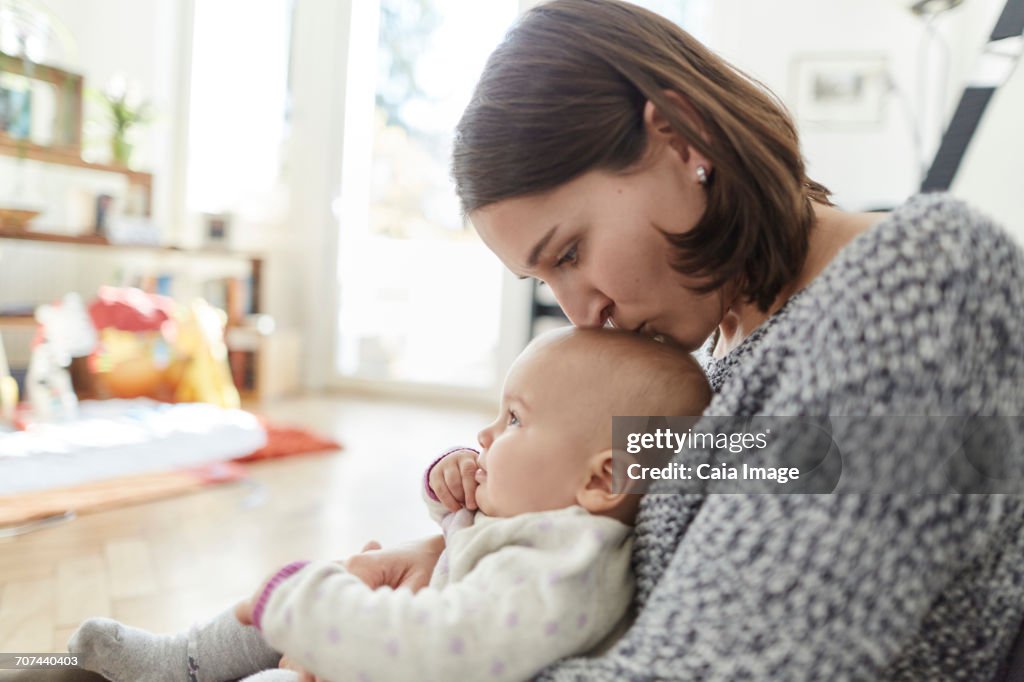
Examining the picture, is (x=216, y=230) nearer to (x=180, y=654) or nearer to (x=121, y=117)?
(x=121, y=117)

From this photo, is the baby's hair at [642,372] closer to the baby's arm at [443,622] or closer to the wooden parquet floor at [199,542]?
the baby's arm at [443,622]

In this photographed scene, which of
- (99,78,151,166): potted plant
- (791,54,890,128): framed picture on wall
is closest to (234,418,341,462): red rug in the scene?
(99,78,151,166): potted plant

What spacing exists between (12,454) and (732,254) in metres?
2.35

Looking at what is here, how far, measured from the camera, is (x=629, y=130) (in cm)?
88

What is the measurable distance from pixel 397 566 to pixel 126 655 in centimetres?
38

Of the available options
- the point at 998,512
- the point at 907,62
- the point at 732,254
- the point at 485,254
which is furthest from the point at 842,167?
the point at 998,512

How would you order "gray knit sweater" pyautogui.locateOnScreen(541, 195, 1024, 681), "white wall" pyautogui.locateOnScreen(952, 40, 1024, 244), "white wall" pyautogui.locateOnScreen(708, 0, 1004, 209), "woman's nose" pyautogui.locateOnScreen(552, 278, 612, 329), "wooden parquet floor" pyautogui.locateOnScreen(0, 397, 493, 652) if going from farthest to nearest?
"white wall" pyautogui.locateOnScreen(708, 0, 1004, 209) < "white wall" pyautogui.locateOnScreen(952, 40, 1024, 244) < "wooden parquet floor" pyautogui.locateOnScreen(0, 397, 493, 652) < "woman's nose" pyautogui.locateOnScreen(552, 278, 612, 329) < "gray knit sweater" pyautogui.locateOnScreen(541, 195, 1024, 681)

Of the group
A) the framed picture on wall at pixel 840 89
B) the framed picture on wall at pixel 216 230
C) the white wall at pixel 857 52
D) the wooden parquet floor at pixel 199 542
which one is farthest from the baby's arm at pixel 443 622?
the framed picture on wall at pixel 216 230

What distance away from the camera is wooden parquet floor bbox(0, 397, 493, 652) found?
1791 millimetres

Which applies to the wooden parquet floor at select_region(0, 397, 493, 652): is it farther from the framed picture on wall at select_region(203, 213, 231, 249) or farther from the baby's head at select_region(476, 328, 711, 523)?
the framed picture on wall at select_region(203, 213, 231, 249)

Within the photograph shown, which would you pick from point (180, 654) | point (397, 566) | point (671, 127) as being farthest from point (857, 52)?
point (180, 654)

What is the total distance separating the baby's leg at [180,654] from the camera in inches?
40.7

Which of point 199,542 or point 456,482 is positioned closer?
point 456,482

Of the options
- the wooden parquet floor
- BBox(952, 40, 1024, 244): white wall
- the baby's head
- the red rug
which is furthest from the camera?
the red rug
